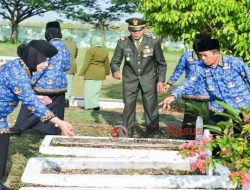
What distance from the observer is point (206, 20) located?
10156 mm

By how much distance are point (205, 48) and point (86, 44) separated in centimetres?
4903

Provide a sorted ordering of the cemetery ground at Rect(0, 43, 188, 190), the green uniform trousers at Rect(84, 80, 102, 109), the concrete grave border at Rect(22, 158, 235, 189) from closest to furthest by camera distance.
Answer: the concrete grave border at Rect(22, 158, 235, 189), the cemetery ground at Rect(0, 43, 188, 190), the green uniform trousers at Rect(84, 80, 102, 109)

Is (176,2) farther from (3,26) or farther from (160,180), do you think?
(3,26)

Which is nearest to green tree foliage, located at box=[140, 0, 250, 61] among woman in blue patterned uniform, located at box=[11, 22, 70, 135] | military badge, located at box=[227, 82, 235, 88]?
woman in blue patterned uniform, located at box=[11, 22, 70, 135]

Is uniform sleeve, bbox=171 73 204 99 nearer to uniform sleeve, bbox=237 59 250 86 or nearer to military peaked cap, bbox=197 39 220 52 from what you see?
Result: military peaked cap, bbox=197 39 220 52

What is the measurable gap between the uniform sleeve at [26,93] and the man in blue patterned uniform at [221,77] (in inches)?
62.2

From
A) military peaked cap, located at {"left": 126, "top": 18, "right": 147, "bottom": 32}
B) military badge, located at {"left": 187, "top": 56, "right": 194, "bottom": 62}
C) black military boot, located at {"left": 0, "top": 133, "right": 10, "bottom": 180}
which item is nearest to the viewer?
black military boot, located at {"left": 0, "top": 133, "right": 10, "bottom": 180}

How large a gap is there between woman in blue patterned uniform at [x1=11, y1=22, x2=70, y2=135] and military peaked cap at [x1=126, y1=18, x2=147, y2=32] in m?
1.14

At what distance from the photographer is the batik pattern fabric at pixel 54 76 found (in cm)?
760

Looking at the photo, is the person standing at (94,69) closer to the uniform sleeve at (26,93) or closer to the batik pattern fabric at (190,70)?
the batik pattern fabric at (190,70)

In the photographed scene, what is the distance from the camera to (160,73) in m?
8.57

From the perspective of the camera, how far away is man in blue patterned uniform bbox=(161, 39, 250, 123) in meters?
6.11

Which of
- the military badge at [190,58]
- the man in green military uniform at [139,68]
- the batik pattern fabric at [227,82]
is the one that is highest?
the batik pattern fabric at [227,82]

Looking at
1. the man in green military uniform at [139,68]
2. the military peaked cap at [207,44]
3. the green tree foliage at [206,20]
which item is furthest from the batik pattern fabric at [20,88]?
the green tree foliage at [206,20]
